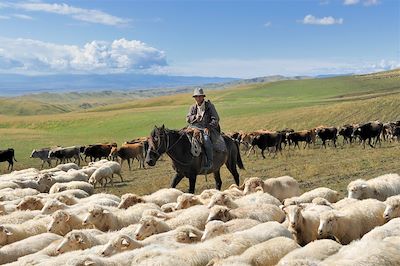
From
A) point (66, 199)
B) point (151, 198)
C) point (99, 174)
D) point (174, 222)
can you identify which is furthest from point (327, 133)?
point (174, 222)

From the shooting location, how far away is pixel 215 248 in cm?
724

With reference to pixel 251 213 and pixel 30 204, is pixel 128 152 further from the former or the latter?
Answer: pixel 251 213

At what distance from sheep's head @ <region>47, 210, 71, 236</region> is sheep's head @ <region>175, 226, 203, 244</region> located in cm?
295

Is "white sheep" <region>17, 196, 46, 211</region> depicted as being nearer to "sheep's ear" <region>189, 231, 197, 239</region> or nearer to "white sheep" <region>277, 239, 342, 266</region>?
"sheep's ear" <region>189, 231, 197, 239</region>

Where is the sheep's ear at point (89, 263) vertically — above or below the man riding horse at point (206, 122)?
below

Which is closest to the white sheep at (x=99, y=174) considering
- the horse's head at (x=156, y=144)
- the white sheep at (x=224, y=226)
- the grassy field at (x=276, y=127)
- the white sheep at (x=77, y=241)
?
the grassy field at (x=276, y=127)

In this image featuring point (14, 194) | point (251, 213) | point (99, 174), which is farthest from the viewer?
point (99, 174)

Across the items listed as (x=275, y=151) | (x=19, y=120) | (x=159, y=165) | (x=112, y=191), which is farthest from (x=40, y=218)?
(x=19, y=120)

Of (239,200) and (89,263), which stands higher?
(89,263)

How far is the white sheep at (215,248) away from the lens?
6621 mm

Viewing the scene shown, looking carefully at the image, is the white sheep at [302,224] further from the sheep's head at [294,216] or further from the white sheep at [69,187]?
the white sheep at [69,187]

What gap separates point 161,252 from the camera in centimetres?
689

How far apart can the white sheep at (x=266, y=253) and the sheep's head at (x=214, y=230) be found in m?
1.07

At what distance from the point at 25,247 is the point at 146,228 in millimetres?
2192
